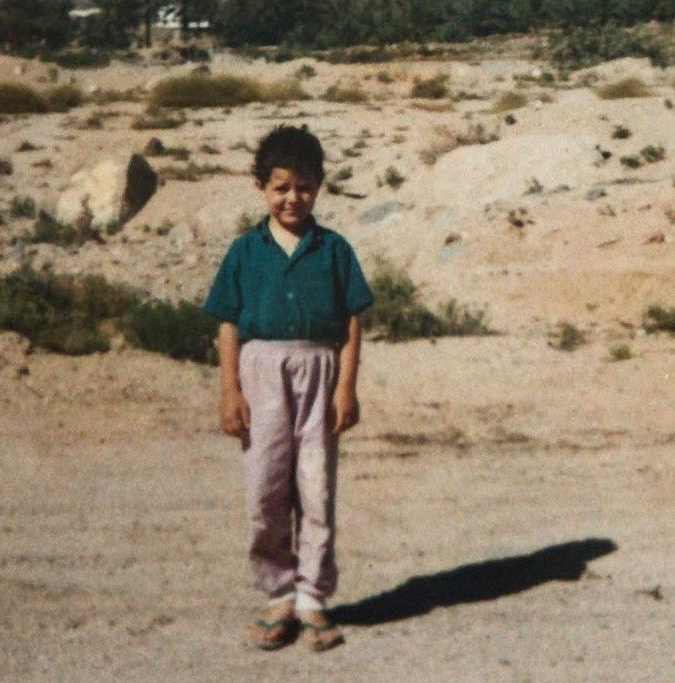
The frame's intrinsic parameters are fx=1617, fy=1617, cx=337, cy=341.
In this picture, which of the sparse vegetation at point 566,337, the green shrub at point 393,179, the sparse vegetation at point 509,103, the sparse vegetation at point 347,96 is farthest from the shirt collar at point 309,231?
the sparse vegetation at point 347,96

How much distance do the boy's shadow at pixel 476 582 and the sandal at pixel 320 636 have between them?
0.28m

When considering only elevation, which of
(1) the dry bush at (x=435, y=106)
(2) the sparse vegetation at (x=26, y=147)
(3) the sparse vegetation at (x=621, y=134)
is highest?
(3) the sparse vegetation at (x=621, y=134)

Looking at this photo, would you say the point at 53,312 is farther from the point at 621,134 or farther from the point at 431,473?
the point at 621,134

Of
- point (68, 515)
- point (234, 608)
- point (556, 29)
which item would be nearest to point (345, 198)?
point (68, 515)

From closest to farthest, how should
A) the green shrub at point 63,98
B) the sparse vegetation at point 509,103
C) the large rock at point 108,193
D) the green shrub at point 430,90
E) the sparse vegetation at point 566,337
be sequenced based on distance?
1. the sparse vegetation at point 566,337
2. the large rock at point 108,193
3. the sparse vegetation at point 509,103
4. the green shrub at point 63,98
5. the green shrub at point 430,90

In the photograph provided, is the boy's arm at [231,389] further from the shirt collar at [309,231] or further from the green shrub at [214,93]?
the green shrub at [214,93]

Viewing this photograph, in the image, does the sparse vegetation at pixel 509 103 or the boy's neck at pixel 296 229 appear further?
the sparse vegetation at pixel 509 103

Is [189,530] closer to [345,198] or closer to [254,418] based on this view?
[254,418]

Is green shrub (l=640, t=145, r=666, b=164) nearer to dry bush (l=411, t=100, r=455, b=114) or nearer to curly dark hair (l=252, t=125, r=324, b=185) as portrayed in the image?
curly dark hair (l=252, t=125, r=324, b=185)

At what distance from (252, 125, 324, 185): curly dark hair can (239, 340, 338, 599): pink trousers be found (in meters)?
0.52

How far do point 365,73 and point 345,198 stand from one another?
31.6 meters

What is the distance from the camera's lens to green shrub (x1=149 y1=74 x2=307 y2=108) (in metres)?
39.0

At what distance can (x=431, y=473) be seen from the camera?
7.56 metres

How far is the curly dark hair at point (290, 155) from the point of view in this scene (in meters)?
4.85
